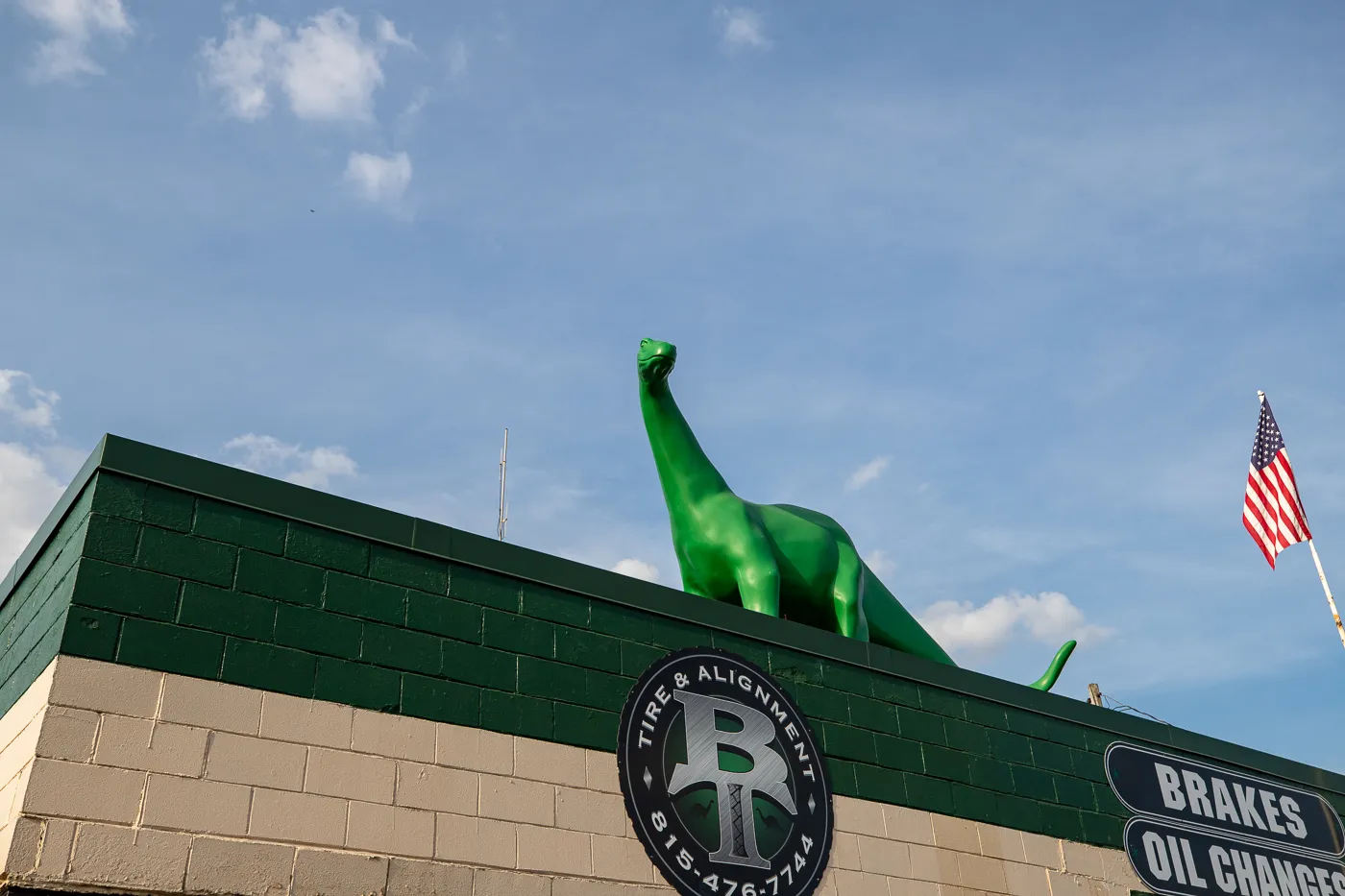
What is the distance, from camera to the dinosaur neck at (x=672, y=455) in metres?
11.2

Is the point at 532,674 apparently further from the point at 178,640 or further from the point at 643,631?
the point at 178,640

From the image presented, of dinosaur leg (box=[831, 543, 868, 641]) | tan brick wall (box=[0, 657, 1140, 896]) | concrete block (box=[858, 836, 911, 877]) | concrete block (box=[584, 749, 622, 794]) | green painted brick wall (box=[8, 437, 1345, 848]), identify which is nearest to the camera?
tan brick wall (box=[0, 657, 1140, 896])

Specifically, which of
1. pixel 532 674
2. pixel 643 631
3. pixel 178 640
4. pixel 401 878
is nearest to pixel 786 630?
pixel 643 631

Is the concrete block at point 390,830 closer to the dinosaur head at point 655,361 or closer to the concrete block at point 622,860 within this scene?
the concrete block at point 622,860

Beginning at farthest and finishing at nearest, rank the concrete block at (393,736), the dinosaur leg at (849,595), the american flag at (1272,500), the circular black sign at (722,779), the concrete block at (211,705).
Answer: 1. the american flag at (1272,500)
2. the dinosaur leg at (849,595)
3. the circular black sign at (722,779)
4. the concrete block at (393,736)
5. the concrete block at (211,705)

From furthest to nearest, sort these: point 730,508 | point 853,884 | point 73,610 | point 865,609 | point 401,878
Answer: point 865,609 < point 730,508 < point 853,884 < point 401,878 < point 73,610

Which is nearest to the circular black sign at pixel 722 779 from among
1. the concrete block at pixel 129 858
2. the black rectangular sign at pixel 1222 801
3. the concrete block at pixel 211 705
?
the concrete block at pixel 211 705

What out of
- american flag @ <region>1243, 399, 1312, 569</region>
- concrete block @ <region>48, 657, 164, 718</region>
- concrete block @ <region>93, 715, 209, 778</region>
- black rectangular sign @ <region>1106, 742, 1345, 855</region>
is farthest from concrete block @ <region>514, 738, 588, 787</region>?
american flag @ <region>1243, 399, 1312, 569</region>

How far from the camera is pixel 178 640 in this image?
6660 mm

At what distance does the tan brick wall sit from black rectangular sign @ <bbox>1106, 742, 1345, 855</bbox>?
520 cm

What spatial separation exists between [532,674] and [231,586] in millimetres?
1876

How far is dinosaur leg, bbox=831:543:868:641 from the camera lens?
1096cm

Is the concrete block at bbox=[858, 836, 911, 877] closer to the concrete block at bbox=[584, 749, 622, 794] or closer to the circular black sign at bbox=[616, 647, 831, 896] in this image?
the circular black sign at bbox=[616, 647, 831, 896]

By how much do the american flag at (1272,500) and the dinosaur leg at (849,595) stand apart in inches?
238
